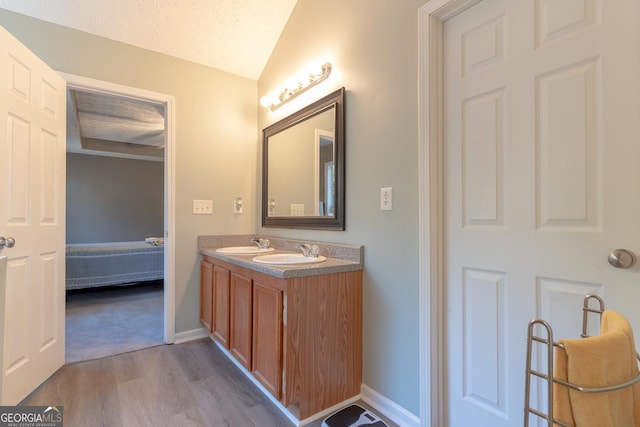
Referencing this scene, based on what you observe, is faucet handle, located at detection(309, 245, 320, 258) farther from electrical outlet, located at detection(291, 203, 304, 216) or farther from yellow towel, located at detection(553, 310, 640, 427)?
yellow towel, located at detection(553, 310, 640, 427)

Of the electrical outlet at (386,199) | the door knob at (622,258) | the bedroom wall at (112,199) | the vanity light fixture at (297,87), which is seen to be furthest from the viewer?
the bedroom wall at (112,199)

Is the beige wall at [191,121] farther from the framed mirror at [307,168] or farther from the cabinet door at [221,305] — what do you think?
the cabinet door at [221,305]

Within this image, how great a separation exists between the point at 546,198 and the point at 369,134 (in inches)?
35.4

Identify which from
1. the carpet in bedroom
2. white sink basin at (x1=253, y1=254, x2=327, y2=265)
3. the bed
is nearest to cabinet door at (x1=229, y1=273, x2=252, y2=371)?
white sink basin at (x1=253, y1=254, x2=327, y2=265)

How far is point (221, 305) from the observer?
7.09 feet

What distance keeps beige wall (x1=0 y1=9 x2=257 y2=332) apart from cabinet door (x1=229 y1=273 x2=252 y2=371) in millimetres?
785

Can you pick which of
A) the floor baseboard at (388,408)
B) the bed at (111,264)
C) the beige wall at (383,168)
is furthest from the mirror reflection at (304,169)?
the bed at (111,264)

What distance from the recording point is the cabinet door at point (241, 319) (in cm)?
178

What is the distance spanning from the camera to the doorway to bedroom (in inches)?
102

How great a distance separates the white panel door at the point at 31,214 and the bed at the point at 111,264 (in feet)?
7.05

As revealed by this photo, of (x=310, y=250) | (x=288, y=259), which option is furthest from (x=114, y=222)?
(x=310, y=250)

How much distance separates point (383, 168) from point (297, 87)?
1.05m

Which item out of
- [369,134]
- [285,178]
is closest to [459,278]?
[369,134]

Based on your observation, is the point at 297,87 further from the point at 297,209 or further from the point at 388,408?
the point at 388,408
